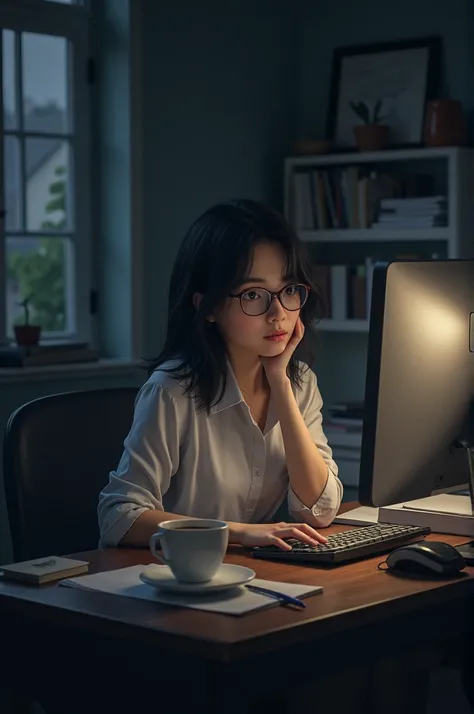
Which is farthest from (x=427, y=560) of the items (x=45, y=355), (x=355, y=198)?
(x=355, y=198)

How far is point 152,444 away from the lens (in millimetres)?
1993

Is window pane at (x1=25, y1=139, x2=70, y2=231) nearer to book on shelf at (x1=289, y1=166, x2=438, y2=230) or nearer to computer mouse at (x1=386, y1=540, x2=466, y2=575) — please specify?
book on shelf at (x1=289, y1=166, x2=438, y2=230)

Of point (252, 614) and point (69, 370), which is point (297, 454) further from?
point (69, 370)

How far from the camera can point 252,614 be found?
1455 millimetres

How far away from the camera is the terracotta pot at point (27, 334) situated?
3.83m

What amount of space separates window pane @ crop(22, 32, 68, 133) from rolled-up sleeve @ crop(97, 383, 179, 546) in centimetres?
223

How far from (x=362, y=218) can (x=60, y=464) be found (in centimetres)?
251

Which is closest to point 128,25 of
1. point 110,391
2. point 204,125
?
point 204,125

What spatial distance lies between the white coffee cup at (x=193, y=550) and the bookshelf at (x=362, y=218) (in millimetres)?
2770

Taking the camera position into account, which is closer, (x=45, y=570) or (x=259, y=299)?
(x=45, y=570)

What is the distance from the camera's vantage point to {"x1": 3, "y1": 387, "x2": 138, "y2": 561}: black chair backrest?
204 cm

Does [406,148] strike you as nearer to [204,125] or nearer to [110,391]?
[204,125]

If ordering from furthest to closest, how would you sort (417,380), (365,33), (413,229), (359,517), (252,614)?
(365,33) → (413,229) → (359,517) → (417,380) → (252,614)

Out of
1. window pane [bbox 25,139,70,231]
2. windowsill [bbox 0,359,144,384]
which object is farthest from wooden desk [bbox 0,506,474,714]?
window pane [bbox 25,139,70,231]
